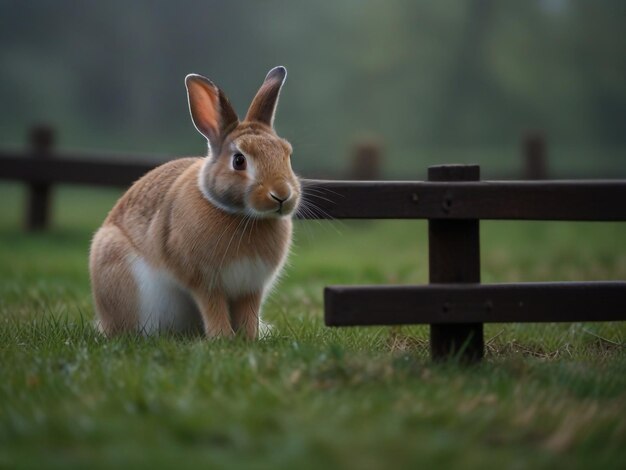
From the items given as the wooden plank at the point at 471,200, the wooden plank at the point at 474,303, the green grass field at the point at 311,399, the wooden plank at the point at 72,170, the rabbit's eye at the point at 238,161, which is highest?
the rabbit's eye at the point at 238,161

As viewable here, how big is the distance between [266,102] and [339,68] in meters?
A: 36.6

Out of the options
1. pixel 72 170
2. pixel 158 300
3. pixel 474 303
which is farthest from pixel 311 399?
pixel 72 170

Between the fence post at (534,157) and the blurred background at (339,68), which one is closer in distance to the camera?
the fence post at (534,157)

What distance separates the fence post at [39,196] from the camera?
40.8 feet

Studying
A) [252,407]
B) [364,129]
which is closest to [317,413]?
[252,407]

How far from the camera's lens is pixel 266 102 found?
5105 millimetres

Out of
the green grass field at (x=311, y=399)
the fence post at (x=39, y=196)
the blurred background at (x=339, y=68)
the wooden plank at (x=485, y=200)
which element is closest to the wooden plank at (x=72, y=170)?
the fence post at (x=39, y=196)

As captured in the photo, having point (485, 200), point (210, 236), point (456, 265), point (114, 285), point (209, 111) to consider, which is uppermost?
point (209, 111)

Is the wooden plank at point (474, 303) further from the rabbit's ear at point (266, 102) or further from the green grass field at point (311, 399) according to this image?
the rabbit's ear at point (266, 102)

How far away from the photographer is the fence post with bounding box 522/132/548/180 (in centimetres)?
1623

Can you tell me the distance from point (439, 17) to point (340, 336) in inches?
1412

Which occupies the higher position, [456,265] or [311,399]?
[456,265]

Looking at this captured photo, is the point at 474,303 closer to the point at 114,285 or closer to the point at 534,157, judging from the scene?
the point at 114,285

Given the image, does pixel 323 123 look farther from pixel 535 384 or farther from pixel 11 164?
pixel 535 384
